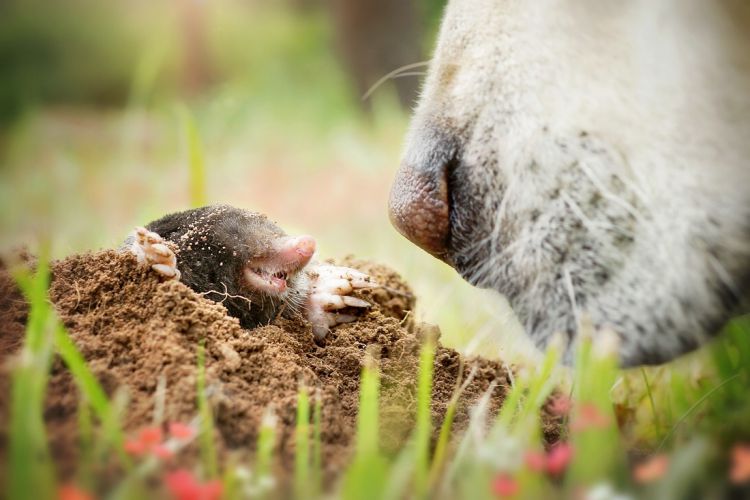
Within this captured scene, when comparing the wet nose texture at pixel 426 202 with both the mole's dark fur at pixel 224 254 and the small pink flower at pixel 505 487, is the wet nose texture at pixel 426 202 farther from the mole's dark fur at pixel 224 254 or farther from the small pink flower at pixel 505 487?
the small pink flower at pixel 505 487

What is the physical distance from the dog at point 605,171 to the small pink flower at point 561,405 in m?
0.12

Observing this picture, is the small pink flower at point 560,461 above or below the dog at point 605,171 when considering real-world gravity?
below

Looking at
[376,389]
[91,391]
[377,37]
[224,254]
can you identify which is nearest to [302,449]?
[376,389]

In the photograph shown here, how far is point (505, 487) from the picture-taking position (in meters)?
1.16

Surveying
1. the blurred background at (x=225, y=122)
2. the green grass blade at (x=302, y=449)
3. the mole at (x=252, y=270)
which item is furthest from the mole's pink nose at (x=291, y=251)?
the green grass blade at (x=302, y=449)

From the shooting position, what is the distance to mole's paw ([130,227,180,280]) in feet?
6.22

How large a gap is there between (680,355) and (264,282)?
1059 millimetres

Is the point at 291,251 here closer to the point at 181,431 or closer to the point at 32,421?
the point at 181,431

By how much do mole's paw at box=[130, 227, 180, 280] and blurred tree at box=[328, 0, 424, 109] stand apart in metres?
7.51

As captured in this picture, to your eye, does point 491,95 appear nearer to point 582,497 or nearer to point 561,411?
point 561,411

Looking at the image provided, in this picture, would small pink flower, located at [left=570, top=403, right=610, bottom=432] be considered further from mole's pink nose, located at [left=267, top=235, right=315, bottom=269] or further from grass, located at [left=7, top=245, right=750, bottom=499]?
mole's pink nose, located at [left=267, top=235, right=315, bottom=269]

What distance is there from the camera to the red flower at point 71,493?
107cm

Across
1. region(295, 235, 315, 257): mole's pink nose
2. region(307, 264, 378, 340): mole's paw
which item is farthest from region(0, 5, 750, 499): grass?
region(295, 235, 315, 257): mole's pink nose

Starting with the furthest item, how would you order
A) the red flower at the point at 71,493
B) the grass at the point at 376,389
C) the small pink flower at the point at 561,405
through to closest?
the small pink flower at the point at 561,405 < the grass at the point at 376,389 < the red flower at the point at 71,493
